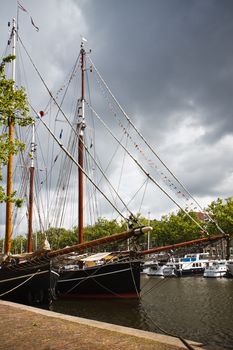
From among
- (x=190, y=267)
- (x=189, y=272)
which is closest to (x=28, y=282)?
(x=189, y=272)

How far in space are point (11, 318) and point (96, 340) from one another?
4.37 metres

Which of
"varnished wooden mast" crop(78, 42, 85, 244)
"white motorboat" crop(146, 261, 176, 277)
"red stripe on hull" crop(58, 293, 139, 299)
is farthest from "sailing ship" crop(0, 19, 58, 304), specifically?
"white motorboat" crop(146, 261, 176, 277)

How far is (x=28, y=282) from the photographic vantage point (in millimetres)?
21984

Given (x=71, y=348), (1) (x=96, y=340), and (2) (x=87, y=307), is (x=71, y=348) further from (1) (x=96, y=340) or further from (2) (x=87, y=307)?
(2) (x=87, y=307)

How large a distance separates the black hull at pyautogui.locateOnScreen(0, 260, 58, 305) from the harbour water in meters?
2.56

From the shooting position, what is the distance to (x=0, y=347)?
7.73 meters

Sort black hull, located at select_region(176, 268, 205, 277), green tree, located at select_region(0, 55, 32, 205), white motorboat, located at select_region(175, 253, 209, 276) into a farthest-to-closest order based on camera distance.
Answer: white motorboat, located at select_region(175, 253, 209, 276) → black hull, located at select_region(176, 268, 205, 277) → green tree, located at select_region(0, 55, 32, 205)

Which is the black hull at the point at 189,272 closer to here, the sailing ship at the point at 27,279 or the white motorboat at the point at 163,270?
the white motorboat at the point at 163,270

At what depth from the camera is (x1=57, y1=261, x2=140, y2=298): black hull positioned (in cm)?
2866

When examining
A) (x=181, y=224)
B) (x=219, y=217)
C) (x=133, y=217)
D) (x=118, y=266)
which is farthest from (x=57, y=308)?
(x=181, y=224)

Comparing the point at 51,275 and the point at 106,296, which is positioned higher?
the point at 51,275

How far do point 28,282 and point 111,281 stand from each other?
8.95 meters

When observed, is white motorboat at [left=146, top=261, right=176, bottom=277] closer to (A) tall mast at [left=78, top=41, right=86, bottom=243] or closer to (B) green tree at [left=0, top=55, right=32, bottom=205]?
(A) tall mast at [left=78, top=41, right=86, bottom=243]

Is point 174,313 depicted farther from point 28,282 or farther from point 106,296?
point 28,282
